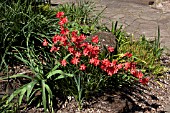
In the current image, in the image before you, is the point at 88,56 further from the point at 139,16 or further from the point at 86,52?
the point at 139,16

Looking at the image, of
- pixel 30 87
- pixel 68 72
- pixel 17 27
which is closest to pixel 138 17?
pixel 17 27

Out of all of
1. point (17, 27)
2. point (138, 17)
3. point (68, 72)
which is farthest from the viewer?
point (138, 17)

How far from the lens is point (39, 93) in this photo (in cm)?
373

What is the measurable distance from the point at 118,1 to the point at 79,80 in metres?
4.99

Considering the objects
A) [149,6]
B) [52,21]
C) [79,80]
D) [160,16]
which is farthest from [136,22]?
[79,80]

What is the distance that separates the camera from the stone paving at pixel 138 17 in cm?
629

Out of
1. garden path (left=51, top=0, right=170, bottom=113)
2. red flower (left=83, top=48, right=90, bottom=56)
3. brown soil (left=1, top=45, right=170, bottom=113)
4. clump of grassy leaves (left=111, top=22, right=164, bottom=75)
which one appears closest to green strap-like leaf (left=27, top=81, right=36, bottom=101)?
brown soil (left=1, top=45, right=170, bottom=113)

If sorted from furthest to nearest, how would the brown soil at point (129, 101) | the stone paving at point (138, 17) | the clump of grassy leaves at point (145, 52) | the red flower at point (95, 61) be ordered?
the stone paving at point (138, 17)
the clump of grassy leaves at point (145, 52)
the brown soil at point (129, 101)
the red flower at point (95, 61)

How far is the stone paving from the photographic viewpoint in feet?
20.6

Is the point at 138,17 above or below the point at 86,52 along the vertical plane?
below

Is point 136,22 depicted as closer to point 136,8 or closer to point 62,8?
point 136,8

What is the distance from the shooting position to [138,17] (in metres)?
7.12

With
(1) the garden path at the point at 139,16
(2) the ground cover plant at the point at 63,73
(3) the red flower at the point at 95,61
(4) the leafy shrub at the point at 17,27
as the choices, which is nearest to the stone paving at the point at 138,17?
(1) the garden path at the point at 139,16

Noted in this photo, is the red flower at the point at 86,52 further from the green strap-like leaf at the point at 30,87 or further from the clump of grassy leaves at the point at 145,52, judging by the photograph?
the clump of grassy leaves at the point at 145,52
